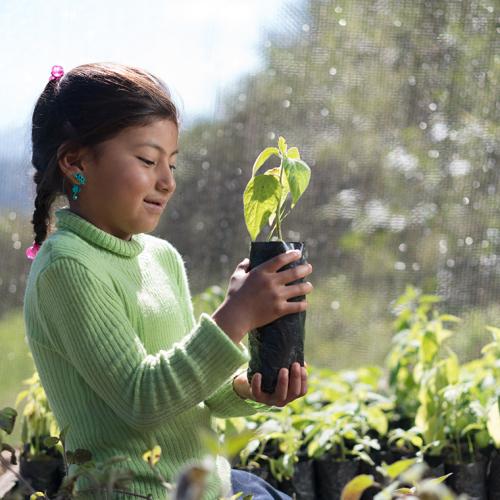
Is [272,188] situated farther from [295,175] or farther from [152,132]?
[152,132]

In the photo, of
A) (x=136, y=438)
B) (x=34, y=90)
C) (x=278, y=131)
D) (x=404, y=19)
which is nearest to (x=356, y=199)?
(x=278, y=131)

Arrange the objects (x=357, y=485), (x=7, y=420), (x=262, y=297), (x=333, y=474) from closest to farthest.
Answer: (x=357, y=485)
(x=7, y=420)
(x=262, y=297)
(x=333, y=474)

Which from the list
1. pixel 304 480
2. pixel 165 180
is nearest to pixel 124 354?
pixel 165 180

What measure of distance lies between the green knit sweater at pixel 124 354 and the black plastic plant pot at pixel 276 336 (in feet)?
0.09

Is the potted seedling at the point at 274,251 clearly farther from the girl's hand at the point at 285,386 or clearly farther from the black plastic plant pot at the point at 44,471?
the black plastic plant pot at the point at 44,471

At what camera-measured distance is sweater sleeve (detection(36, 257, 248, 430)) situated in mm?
965

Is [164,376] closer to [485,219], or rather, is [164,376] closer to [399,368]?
[399,368]

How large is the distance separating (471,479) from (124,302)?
0.99m

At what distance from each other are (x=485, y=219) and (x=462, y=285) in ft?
0.67

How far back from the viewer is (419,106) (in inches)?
105

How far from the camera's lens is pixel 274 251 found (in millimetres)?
951

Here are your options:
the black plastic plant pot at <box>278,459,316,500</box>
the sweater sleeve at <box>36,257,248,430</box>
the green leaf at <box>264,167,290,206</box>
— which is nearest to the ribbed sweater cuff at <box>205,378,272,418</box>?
the sweater sleeve at <box>36,257,248,430</box>

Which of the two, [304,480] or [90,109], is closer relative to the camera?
[90,109]

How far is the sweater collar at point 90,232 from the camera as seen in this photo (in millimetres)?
1138
